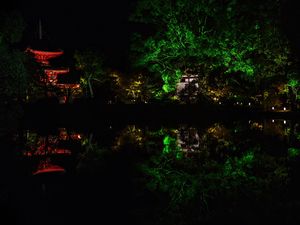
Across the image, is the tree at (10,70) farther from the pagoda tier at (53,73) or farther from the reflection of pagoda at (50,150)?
the pagoda tier at (53,73)

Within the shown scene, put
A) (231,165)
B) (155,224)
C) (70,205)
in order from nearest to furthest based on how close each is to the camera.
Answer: (155,224) → (70,205) → (231,165)

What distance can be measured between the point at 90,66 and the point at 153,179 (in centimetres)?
2416

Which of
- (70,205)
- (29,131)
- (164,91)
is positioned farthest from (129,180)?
(164,91)

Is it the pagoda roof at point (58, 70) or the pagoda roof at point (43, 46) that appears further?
the pagoda roof at point (43, 46)

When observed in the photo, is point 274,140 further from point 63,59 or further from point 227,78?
point 63,59

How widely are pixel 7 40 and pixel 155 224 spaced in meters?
13.5

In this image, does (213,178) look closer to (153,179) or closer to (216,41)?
(153,179)

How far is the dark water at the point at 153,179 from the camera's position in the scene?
6.90 meters

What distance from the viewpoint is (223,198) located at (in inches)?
314

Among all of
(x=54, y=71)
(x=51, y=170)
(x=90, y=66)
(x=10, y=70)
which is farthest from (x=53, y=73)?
(x=51, y=170)

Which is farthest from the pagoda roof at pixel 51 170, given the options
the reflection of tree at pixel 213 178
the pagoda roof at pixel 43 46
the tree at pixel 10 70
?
the pagoda roof at pixel 43 46

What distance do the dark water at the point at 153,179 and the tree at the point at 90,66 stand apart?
1538 centimetres

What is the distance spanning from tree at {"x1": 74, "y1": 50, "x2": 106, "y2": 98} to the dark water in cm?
1538

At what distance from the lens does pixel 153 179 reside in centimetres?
1009
